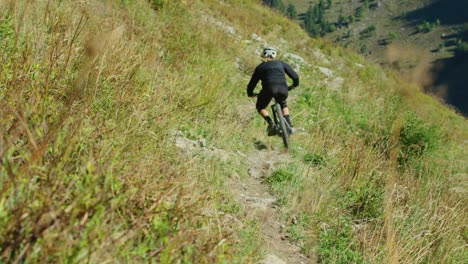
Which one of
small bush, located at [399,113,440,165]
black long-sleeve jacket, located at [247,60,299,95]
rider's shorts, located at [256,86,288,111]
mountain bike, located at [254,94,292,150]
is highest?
black long-sleeve jacket, located at [247,60,299,95]

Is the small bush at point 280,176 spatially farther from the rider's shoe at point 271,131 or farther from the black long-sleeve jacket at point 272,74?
the black long-sleeve jacket at point 272,74

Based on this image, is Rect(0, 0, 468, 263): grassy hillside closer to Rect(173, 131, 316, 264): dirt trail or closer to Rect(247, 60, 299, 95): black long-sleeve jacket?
Rect(173, 131, 316, 264): dirt trail

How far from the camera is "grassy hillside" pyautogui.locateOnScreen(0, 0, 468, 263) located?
6.17 feet

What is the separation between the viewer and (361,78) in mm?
15062

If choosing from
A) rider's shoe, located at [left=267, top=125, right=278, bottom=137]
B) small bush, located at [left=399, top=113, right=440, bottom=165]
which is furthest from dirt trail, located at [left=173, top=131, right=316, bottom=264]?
small bush, located at [left=399, top=113, right=440, bottom=165]

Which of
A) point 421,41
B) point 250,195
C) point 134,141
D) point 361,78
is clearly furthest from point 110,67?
point 421,41

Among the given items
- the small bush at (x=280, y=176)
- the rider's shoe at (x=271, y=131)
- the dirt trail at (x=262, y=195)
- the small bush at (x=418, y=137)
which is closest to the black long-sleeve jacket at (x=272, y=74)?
the rider's shoe at (x=271, y=131)

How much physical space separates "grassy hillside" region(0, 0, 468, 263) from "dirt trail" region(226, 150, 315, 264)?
0.34 feet

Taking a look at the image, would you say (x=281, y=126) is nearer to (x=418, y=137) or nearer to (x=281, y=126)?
(x=281, y=126)

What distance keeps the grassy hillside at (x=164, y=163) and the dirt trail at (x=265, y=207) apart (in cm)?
10

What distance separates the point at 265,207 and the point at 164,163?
5.98 ft

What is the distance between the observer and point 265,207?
4.25 m

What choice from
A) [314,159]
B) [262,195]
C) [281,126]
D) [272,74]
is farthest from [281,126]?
[262,195]

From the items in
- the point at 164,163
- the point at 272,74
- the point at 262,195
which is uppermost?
the point at 164,163
